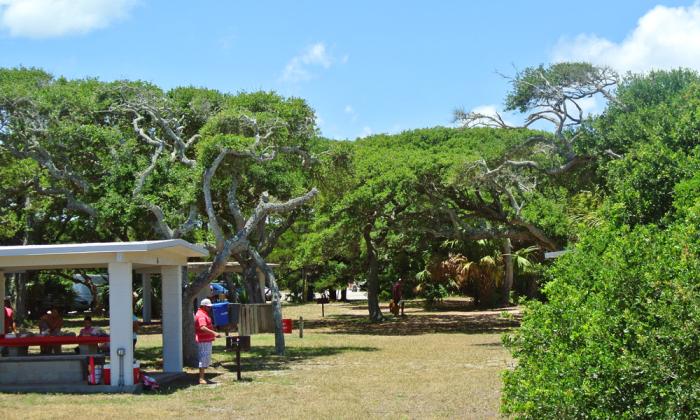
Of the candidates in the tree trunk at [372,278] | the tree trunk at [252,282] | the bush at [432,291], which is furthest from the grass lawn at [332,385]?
the bush at [432,291]

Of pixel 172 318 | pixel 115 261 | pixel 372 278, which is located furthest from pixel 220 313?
pixel 372 278

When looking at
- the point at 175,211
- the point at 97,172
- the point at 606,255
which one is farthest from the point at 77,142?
the point at 606,255

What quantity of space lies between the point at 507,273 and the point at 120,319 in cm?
2473

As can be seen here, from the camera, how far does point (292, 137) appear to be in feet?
63.5

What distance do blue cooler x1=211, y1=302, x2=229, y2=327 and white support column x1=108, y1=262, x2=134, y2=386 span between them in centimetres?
790

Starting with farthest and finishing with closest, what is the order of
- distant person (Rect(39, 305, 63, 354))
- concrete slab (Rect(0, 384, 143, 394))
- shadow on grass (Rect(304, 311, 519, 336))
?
shadow on grass (Rect(304, 311, 519, 336))
distant person (Rect(39, 305, 63, 354))
concrete slab (Rect(0, 384, 143, 394))

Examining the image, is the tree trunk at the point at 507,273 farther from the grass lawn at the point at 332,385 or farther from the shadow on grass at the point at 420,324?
the grass lawn at the point at 332,385

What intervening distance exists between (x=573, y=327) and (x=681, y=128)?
5.46m

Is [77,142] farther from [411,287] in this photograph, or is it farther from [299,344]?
[411,287]

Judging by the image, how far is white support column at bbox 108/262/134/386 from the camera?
13508 mm

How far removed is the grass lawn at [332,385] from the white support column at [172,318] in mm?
790

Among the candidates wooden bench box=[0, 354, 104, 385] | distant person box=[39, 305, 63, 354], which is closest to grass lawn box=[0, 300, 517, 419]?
wooden bench box=[0, 354, 104, 385]

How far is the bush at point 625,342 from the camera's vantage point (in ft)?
18.7

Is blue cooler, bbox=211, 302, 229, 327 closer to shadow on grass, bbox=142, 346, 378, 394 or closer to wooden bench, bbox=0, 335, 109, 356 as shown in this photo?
shadow on grass, bbox=142, 346, 378, 394
